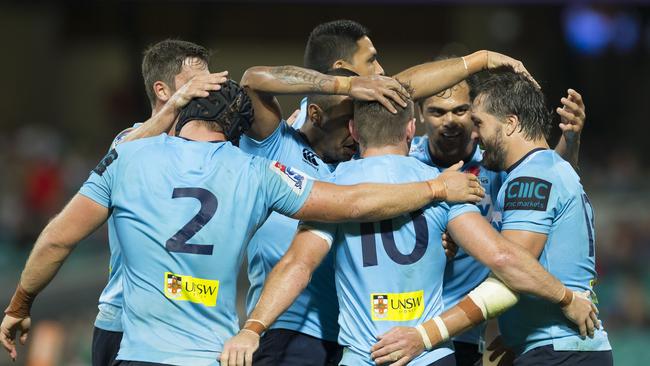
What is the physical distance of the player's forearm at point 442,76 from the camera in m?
6.16

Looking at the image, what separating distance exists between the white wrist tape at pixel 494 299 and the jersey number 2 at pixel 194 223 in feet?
4.48

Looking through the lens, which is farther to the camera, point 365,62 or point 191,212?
point 365,62

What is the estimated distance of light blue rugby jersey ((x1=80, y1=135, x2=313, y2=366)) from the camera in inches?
203

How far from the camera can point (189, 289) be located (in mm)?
5164

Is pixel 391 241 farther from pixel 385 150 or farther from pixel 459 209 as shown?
pixel 385 150

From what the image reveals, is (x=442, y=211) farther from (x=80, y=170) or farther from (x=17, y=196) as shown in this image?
(x=80, y=170)

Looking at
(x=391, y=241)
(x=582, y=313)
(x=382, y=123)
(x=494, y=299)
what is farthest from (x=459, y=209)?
(x=582, y=313)

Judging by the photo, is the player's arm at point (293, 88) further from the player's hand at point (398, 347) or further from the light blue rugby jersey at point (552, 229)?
the player's hand at point (398, 347)

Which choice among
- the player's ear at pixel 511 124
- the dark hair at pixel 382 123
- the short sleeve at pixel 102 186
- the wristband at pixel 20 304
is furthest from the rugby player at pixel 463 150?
the wristband at pixel 20 304

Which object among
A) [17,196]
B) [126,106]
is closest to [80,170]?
[17,196]

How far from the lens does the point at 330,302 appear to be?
617cm

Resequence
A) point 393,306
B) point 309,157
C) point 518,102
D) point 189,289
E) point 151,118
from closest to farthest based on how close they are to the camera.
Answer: point 189,289
point 393,306
point 518,102
point 151,118
point 309,157

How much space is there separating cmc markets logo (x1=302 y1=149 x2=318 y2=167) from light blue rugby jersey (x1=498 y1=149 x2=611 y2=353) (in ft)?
4.00

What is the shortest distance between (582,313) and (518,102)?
116cm
